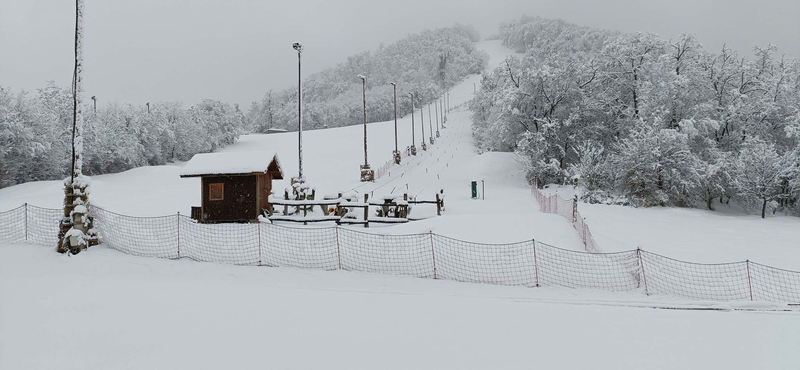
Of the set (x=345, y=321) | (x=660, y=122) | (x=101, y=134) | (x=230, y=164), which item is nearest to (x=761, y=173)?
(x=660, y=122)

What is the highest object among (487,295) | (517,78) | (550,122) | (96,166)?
(517,78)

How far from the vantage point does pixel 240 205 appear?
18594mm

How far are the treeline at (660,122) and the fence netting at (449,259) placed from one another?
66.4 feet

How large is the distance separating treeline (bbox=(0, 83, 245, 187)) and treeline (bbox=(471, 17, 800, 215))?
40.5 meters

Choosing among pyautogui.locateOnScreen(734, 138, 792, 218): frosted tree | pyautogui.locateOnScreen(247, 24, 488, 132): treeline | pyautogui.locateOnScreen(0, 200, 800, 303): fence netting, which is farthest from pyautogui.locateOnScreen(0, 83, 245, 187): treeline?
pyautogui.locateOnScreen(734, 138, 792, 218): frosted tree

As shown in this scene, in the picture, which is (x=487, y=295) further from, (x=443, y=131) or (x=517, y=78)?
(x=443, y=131)

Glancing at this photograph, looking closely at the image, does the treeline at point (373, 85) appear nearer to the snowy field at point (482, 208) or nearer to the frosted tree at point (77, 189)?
the snowy field at point (482, 208)

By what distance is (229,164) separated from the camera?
1852cm

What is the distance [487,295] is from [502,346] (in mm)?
3528

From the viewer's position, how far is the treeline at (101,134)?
36.4 m

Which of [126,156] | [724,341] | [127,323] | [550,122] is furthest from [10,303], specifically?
[126,156]

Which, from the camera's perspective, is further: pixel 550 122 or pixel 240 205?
pixel 550 122

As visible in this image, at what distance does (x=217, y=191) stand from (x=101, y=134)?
3369 centimetres

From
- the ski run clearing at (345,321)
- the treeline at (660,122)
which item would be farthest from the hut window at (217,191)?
the treeline at (660,122)
